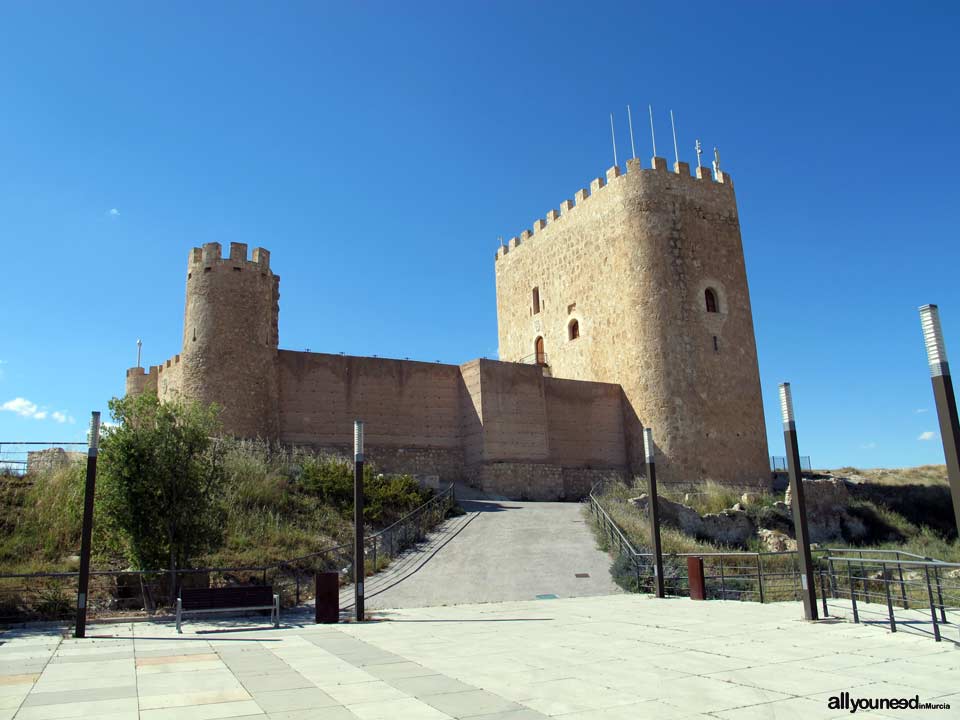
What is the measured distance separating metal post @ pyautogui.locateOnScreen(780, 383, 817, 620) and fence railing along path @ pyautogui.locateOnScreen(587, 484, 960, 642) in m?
0.23

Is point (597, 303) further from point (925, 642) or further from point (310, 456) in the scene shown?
point (925, 642)

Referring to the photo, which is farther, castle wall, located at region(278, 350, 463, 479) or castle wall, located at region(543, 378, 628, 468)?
castle wall, located at region(543, 378, 628, 468)

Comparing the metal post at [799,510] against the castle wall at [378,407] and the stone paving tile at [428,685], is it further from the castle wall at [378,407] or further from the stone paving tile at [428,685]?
the castle wall at [378,407]

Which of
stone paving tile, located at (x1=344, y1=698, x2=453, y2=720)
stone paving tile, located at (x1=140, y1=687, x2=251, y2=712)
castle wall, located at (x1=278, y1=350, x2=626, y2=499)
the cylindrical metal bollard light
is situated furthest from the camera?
castle wall, located at (x1=278, y1=350, x2=626, y2=499)

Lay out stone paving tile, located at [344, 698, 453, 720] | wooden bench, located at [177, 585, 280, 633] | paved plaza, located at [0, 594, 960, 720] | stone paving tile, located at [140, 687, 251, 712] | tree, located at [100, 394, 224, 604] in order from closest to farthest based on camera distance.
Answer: stone paving tile, located at [344, 698, 453, 720], paved plaza, located at [0, 594, 960, 720], stone paving tile, located at [140, 687, 251, 712], wooden bench, located at [177, 585, 280, 633], tree, located at [100, 394, 224, 604]

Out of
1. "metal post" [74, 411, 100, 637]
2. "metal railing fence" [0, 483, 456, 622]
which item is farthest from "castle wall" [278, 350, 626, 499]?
"metal post" [74, 411, 100, 637]

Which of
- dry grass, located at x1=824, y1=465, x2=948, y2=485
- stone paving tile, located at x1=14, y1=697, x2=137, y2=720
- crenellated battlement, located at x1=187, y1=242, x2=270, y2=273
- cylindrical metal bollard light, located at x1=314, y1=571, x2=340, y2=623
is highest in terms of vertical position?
crenellated battlement, located at x1=187, y1=242, x2=270, y2=273

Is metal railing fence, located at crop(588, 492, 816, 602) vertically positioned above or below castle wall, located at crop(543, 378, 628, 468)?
below

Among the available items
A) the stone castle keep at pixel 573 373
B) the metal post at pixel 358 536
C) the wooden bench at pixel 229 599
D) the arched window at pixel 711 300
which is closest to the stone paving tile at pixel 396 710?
the wooden bench at pixel 229 599

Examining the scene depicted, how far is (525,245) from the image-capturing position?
1439 inches

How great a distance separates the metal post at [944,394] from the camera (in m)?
7.52

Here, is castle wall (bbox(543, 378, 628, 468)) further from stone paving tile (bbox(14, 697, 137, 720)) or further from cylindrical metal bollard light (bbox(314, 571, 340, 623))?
stone paving tile (bbox(14, 697, 137, 720))

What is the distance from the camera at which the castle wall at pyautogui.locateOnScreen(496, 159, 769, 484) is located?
28703mm

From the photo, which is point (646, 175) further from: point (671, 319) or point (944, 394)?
point (944, 394)
